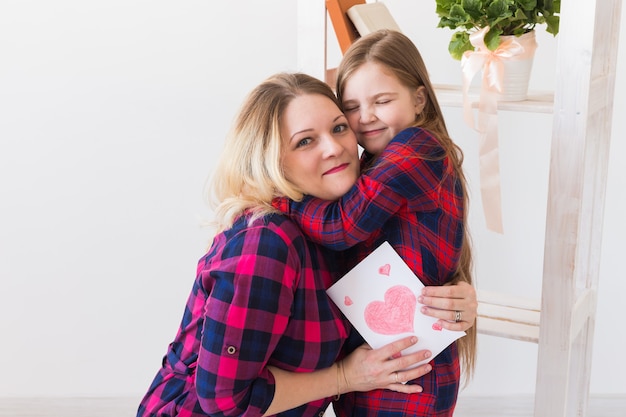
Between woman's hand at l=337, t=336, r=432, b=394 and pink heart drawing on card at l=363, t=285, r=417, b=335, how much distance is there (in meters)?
0.03

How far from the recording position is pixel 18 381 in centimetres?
279

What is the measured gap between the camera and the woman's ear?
1.61m

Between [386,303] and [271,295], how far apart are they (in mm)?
245

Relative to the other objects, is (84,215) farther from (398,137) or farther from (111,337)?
(398,137)

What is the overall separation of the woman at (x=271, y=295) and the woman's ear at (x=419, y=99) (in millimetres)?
151

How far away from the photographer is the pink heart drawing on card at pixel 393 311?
1535 mm

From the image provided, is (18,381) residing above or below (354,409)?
below

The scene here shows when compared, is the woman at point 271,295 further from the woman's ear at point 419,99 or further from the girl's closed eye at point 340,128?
the woman's ear at point 419,99

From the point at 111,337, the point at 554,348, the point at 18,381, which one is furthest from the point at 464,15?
the point at 18,381

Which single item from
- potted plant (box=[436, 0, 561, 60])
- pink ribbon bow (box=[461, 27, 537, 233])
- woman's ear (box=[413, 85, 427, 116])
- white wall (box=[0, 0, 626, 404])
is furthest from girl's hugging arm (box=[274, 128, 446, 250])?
white wall (box=[0, 0, 626, 404])

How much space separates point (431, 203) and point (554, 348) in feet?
1.65

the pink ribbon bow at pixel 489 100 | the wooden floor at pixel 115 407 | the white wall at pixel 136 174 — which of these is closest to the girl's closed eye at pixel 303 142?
the pink ribbon bow at pixel 489 100

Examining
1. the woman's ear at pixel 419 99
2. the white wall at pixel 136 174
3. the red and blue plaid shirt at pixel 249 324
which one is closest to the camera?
the red and blue plaid shirt at pixel 249 324

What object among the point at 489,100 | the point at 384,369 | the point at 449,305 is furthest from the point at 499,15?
the point at 384,369
